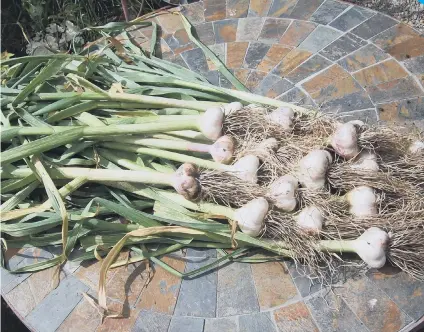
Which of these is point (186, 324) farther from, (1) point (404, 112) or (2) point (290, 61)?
(2) point (290, 61)

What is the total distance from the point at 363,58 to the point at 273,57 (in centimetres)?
36

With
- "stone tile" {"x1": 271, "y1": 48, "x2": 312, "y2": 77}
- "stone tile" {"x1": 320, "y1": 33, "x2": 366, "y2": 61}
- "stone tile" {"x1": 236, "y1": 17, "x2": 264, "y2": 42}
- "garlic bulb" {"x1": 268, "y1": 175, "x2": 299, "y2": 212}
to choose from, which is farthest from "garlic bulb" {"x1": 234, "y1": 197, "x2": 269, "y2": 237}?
"stone tile" {"x1": 236, "y1": 17, "x2": 264, "y2": 42}

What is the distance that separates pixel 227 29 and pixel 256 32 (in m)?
0.15

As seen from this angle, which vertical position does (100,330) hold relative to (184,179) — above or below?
below

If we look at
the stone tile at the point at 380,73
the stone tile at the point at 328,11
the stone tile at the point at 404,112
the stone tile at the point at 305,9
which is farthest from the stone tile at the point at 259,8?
the stone tile at the point at 404,112

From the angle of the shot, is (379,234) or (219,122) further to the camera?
(219,122)

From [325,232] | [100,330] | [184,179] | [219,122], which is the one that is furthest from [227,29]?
[100,330]

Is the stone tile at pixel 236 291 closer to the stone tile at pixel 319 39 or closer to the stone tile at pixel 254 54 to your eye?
the stone tile at pixel 254 54

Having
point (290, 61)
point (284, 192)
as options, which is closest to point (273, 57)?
point (290, 61)

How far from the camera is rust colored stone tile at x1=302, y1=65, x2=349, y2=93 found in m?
1.96

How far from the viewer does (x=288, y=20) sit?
229cm

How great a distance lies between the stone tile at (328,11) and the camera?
2.25 m

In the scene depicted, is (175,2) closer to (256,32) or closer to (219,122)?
(256,32)

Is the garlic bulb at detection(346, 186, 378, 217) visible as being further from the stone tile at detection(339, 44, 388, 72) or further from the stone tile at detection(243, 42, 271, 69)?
the stone tile at detection(243, 42, 271, 69)
